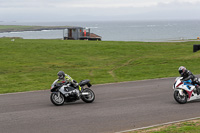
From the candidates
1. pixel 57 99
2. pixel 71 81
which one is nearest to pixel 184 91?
pixel 71 81

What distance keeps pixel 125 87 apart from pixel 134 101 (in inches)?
164

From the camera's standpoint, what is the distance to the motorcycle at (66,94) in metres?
13.8

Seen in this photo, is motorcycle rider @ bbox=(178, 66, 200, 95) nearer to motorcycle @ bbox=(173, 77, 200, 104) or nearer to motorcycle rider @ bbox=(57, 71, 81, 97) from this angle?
motorcycle @ bbox=(173, 77, 200, 104)

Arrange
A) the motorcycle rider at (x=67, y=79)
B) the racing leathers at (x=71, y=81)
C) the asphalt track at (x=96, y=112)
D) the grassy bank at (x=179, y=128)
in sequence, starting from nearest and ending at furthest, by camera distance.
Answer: the grassy bank at (x=179, y=128) → the asphalt track at (x=96, y=112) → the motorcycle rider at (x=67, y=79) → the racing leathers at (x=71, y=81)

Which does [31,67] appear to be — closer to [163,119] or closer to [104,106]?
[104,106]

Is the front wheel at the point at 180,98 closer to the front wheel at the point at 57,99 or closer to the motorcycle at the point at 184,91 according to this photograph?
the motorcycle at the point at 184,91

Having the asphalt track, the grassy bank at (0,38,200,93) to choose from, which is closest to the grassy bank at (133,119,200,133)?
the asphalt track

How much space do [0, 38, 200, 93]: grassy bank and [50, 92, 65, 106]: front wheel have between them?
216 inches

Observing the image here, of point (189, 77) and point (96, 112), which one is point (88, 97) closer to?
point (96, 112)

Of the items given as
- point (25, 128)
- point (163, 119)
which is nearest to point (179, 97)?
point (163, 119)

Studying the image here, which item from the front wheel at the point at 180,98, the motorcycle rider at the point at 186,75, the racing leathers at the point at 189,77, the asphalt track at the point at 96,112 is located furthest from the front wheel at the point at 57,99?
the racing leathers at the point at 189,77

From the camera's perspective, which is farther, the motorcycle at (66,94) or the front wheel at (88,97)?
the front wheel at (88,97)

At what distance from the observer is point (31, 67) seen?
99.0ft

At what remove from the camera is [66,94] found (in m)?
13.9
